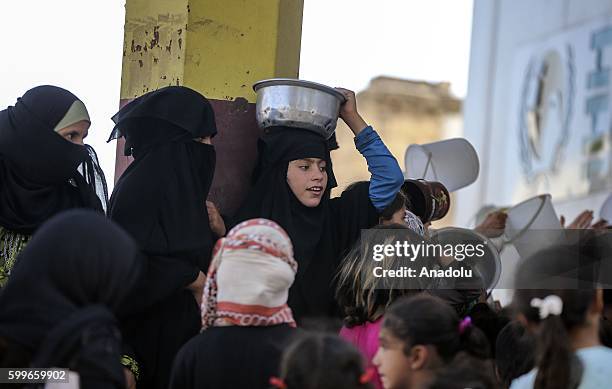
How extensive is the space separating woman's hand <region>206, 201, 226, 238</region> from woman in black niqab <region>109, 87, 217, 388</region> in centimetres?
13

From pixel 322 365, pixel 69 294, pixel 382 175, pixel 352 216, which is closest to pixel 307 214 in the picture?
pixel 352 216

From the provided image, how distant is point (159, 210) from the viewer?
4750 millimetres

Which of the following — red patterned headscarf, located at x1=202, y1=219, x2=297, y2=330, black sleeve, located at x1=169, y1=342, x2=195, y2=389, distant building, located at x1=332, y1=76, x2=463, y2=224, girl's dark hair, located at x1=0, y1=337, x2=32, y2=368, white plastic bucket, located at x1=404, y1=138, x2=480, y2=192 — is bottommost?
black sleeve, located at x1=169, y1=342, x2=195, y2=389

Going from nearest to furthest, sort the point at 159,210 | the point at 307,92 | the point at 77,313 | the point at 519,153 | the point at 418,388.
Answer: the point at 77,313 → the point at 418,388 → the point at 159,210 → the point at 307,92 → the point at 519,153

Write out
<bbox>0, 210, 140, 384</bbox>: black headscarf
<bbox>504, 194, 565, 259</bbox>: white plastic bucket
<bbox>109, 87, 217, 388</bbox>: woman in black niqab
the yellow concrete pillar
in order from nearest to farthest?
1. <bbox>0, 210, 140, 384</bbox>: black headscarf
2. <bbox>109, 87, 217, 388</bbox>: woman in black niqab
3. the yellow concrete pillar
4. <bbox>504, 194, 565, 259</bbox>: white plastic bucket

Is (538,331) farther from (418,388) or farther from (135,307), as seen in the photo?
(135,307)

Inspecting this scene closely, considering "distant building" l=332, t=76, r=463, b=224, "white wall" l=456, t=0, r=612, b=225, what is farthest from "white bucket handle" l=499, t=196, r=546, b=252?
"distant building" l=332, t=76, r=463, b=224

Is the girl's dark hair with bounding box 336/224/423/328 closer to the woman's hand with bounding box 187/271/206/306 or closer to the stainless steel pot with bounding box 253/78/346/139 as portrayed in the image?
the woman's hand with bounding box 187/271/206/306

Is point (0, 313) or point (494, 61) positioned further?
point (494, 61)

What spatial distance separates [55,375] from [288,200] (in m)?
2.19

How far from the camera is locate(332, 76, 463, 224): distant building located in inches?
776

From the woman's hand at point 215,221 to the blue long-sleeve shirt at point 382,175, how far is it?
684mm

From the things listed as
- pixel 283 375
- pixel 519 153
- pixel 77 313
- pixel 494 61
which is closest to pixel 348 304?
pixel 283 375

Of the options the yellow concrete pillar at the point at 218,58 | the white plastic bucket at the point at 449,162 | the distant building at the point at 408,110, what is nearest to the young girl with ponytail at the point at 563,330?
the yellow concrete pillar at the point at 218,58
